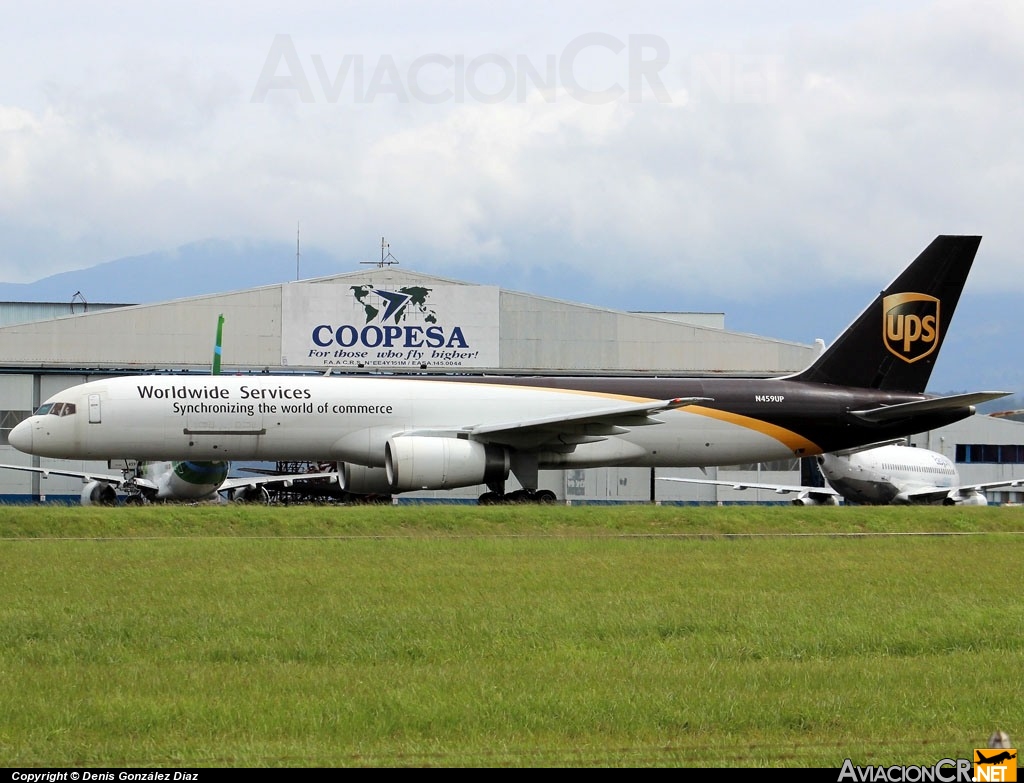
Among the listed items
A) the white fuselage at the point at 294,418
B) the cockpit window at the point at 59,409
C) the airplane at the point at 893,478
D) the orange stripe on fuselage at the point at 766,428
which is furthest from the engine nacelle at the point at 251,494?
the orange stripe on fuselage at the point at 766,428

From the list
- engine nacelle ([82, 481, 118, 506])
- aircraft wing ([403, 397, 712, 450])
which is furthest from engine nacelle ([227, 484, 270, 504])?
aircraft wing ([403, 397, 712, 450])

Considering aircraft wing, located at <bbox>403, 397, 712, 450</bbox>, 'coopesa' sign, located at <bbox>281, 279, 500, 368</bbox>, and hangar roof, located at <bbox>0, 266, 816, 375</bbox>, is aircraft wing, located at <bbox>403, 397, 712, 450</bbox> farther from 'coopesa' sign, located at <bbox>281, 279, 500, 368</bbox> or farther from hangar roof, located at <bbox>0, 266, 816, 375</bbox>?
'coopesa' sign, located at <bbox>281, 279, 500, 368</bbox>

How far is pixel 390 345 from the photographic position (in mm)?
54656

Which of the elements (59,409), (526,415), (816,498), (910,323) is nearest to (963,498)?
(816,498)

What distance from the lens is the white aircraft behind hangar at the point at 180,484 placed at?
39.5m

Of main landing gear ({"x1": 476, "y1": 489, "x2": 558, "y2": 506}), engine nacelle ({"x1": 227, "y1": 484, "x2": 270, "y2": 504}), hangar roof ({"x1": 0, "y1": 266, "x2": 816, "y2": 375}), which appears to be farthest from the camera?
hangar roof ({"x1": 0, "y1": 266, "x2": 816, "y2": 375})

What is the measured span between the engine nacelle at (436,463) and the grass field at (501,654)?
8.50 metres

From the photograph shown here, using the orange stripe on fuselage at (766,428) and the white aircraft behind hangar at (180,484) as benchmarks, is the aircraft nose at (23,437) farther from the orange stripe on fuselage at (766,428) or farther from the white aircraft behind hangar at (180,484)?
the orange stripe on fuselage at (766,428)

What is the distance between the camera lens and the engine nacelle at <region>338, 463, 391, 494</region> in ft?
112

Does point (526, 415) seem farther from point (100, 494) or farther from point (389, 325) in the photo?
point (389, 325)

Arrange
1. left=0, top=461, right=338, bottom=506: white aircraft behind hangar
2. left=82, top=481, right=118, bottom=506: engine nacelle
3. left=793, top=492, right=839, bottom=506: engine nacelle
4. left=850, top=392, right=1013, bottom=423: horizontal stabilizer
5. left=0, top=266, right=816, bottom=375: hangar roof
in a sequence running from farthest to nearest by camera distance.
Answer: left=0, top=266, right=816, bottom=375: hangar roof < left=793, top=492, right=839, bottom=506: engine nacelle < left=82, top=481, right=118, bottom=506: engine nacelle < left=0, top=461, right=338, bottom=506: white aircraft behind hangar < left=850, top=392, right=1013, bottom=423: horizontal stabilizer

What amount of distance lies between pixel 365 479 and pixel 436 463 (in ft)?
12.0

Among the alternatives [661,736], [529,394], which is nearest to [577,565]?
[661,736]

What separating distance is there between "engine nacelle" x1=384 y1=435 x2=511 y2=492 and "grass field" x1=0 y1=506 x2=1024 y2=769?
850 centimetres
